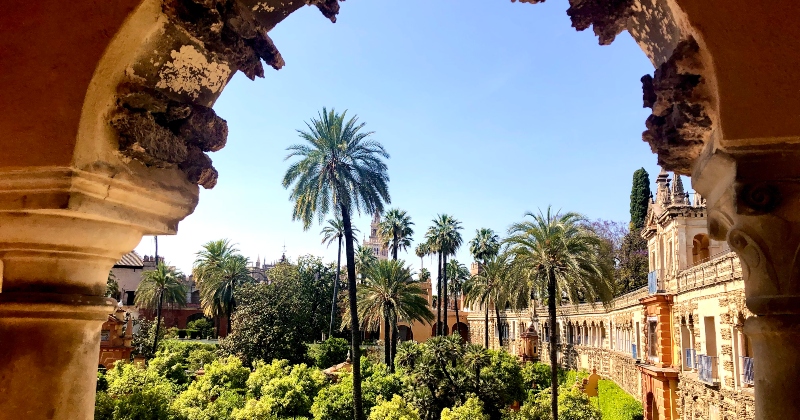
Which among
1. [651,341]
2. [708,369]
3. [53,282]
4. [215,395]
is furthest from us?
[651,341]

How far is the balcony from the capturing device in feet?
68.6

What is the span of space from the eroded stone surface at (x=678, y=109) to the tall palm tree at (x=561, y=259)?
13975 mm

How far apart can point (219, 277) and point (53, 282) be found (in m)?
36.6

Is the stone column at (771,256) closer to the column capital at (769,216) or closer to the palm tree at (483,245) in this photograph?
the column capital at (769,216)

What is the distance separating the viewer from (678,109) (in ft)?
6.55

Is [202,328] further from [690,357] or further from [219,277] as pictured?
[690,357]

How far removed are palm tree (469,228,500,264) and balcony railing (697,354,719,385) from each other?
28699 millimetres

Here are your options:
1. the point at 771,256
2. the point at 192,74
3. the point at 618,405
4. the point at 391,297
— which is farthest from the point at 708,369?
the point at 192,74

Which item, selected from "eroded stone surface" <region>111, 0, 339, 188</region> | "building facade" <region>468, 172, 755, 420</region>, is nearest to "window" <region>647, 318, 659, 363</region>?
"building facade" <region>468, 172, 755, 420</region>

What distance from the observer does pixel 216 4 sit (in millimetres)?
2197

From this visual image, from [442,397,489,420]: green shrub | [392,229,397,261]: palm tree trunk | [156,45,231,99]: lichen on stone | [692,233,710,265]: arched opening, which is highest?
[392,229,397,261]: palm tree trunk

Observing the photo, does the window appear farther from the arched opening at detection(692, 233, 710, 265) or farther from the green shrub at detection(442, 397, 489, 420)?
the green shrub at detection(442, 397, 489, 420)

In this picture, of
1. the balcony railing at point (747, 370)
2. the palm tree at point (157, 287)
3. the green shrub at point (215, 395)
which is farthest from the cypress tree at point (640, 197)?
the palm tree at point (157, 287)

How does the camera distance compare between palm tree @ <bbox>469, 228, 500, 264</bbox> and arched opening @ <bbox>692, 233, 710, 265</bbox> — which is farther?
palm tree @ <bbox>469, 228, 500, 264</bbox>
